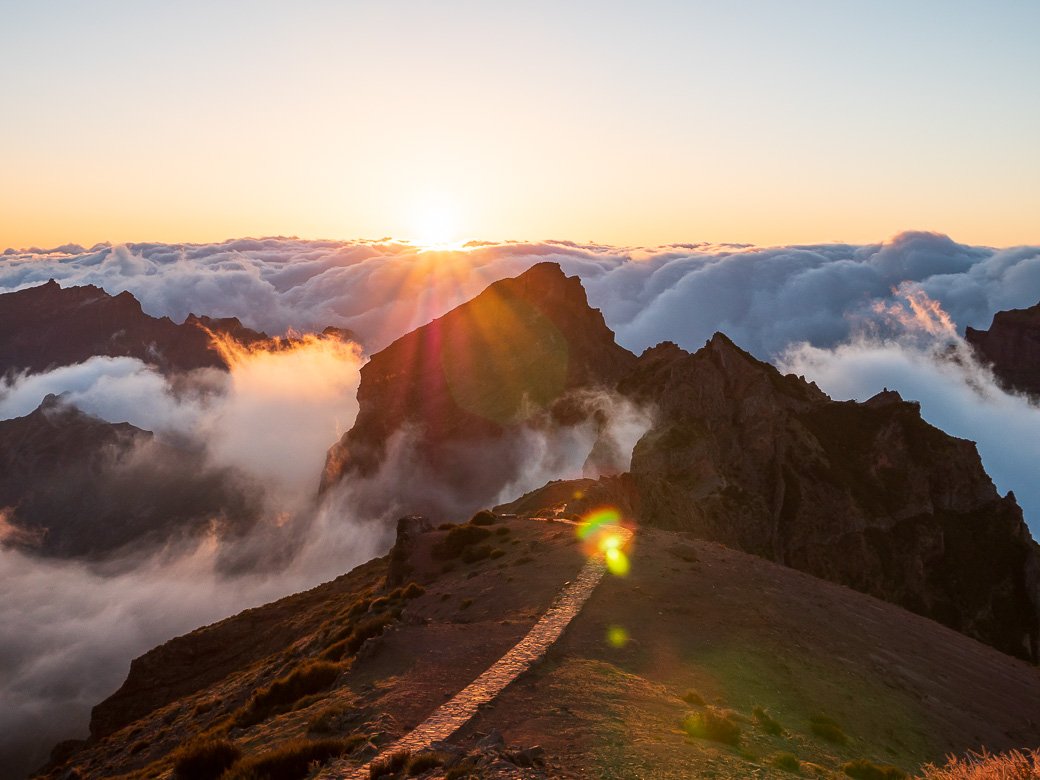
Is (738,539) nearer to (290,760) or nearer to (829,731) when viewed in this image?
(829,731)

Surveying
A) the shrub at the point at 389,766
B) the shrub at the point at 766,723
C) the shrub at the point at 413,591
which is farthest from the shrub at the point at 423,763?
the shrub at the point at 413,591

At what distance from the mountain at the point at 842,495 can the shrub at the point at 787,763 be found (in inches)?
2053

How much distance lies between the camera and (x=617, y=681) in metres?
23.8

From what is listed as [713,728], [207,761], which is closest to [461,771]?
[713,728]

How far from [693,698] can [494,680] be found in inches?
255

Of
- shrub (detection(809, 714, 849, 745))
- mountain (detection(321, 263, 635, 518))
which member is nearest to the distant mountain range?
shrub (detection(809, 714, 849, 745))

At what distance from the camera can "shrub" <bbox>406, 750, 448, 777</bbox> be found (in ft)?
53.5

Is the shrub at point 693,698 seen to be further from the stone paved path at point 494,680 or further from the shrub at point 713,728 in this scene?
the stone paved path at point 494,680

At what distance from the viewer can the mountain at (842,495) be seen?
79.2 metres

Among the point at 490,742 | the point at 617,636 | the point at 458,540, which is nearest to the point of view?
the point at 490,742

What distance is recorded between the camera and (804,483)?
86375 mm

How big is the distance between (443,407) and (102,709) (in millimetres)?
125913

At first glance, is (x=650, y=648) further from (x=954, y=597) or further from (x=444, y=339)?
(x=444, y=339)

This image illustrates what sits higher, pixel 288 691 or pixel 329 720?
pixel 329 720
